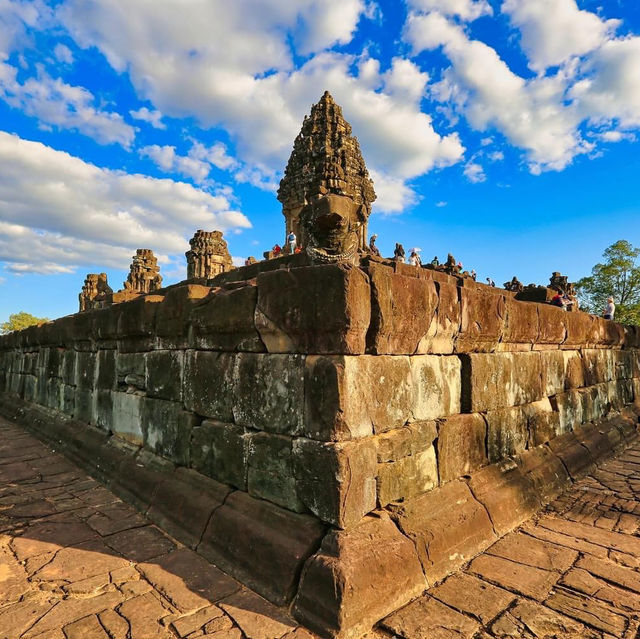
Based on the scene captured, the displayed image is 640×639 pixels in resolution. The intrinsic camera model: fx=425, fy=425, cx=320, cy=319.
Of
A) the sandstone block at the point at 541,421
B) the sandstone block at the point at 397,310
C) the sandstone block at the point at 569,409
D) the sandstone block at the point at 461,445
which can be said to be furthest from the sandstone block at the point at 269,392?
the sandstone block at the point at 569,409

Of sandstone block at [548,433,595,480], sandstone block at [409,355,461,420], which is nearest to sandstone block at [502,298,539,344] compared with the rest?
sandstone block at [409,355,461,420]

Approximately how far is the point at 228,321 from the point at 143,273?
130 ft

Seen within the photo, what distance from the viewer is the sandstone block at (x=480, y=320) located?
3570 mm

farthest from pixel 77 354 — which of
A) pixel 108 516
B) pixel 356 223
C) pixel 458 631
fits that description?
pixel 458 631

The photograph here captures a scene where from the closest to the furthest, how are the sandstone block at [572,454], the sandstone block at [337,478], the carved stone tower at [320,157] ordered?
1. the sandstone block at [337,478]
2. the sandstone block at [572,454]
3. the carved stone tower at [320,157]

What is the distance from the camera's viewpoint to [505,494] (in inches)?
145

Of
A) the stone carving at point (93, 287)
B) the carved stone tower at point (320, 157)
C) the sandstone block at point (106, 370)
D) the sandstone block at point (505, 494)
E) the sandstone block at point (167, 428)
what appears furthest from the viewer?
the stone carving at point (93, 287)

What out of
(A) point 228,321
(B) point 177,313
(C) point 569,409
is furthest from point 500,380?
(B) point 177,313

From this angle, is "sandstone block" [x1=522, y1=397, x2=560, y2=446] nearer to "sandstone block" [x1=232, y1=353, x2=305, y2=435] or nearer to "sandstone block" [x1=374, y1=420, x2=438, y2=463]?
"sandstone block" [x1=374, y1=420, x2=438, y2=463]

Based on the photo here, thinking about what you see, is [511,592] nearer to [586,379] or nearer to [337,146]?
[586,379]

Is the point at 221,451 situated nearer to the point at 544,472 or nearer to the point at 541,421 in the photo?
the point at 544,472

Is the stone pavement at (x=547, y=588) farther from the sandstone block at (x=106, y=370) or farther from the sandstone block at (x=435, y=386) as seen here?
the sandstone block at (x=106, y=370)

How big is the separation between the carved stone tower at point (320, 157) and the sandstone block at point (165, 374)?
21.6m

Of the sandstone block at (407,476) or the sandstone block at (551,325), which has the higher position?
the sandstone block at (551,325)
